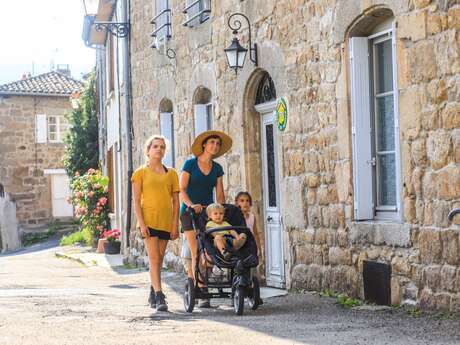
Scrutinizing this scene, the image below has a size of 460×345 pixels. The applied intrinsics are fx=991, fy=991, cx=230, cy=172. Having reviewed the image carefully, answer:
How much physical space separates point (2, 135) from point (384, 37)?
31194 mm

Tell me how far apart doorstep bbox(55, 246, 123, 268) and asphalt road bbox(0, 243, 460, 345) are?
747 cm

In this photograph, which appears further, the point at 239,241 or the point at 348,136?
the point at 348,136

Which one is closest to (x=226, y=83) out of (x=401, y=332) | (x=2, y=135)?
(x=401, y=332)

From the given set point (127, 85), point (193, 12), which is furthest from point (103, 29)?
point (193, 12)

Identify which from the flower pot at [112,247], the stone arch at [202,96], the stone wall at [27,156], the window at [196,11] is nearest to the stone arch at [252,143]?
the window at [196,11]

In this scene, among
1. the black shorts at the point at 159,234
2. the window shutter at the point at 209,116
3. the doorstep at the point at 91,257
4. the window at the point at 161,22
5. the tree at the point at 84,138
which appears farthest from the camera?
the tree at the point at 84,138

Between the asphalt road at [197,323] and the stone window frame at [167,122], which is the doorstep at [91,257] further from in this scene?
the asphalt road at [197,323]

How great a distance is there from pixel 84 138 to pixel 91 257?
12042 mm

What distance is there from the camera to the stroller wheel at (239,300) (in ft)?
28.8

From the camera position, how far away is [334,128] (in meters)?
9.84

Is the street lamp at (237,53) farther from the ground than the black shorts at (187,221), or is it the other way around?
the street lamp at (237,53)

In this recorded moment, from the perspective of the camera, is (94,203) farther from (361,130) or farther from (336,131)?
(361,130)

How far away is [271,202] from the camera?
11977mm

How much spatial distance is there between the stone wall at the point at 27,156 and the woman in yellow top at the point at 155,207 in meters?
30.2
